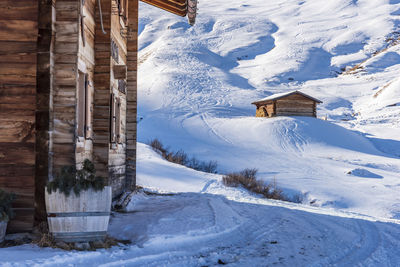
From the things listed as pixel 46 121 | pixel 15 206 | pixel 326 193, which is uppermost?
pixel 46 121

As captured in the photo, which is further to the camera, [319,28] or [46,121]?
[319,28]

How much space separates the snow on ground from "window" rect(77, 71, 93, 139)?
1.61 m

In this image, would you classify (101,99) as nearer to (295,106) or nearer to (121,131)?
(121,131)

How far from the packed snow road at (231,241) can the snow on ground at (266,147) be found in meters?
0.02

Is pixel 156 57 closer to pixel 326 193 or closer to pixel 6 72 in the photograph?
pixel 326 193

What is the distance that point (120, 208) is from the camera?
28.8 ft

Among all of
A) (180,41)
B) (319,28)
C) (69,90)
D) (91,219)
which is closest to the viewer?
(91,219)

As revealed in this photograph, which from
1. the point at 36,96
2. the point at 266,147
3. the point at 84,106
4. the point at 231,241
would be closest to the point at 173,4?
the point at 84,106

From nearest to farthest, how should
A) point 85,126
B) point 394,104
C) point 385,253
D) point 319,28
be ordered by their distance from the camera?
point 385,253
point 85,126
point 394,104
point 319,28

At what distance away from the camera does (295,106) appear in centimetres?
3759

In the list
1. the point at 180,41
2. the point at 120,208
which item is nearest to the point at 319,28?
the point at 180,41

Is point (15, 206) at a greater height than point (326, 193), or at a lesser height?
greater

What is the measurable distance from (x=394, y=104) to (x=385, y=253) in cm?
4429

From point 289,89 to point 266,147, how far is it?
31.5m
